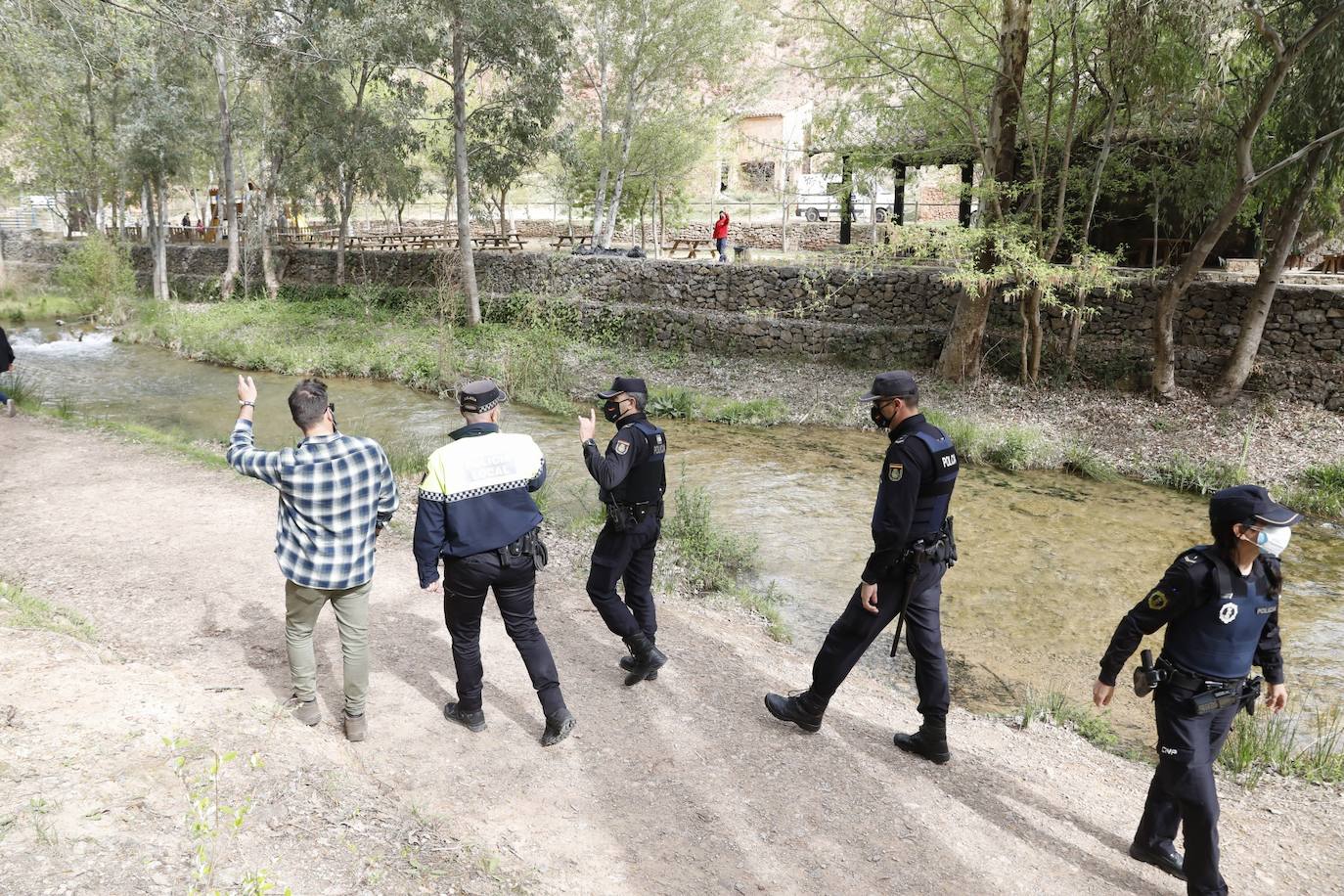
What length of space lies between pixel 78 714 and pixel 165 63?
88.8ft

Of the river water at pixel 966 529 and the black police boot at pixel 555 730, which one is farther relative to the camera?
the river water at pixel 966 529

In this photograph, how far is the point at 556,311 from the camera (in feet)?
68.2

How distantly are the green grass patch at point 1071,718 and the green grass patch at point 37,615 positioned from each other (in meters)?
5.72

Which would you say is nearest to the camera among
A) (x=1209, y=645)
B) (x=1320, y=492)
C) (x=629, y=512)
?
(x=1209, y=645)

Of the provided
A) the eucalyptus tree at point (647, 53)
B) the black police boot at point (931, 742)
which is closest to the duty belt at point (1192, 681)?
the black police boot at point (931, 742)

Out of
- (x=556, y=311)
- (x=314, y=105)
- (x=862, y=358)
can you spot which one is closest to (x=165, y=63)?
(x=314, y=105)

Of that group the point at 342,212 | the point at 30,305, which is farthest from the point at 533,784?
the point at 30,305

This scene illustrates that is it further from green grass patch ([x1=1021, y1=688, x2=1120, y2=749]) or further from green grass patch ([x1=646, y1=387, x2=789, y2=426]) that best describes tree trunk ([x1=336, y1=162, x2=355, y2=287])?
green grass patch ([x1=1021, y1=688, x2=1120, y2=749])

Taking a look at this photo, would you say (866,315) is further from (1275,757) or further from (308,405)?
(308,405)

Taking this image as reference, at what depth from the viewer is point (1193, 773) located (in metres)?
3.39

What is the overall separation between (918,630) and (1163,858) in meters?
1.39

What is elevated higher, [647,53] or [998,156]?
[647,53]

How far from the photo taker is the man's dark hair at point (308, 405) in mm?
3750

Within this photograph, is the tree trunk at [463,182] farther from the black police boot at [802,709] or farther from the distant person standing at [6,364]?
the black police boot at [802,709]
